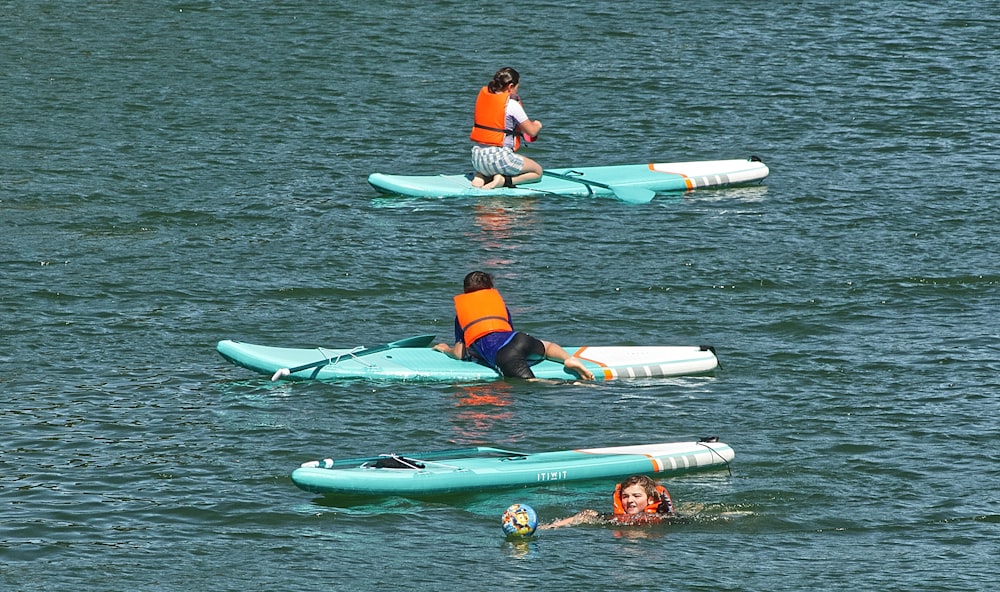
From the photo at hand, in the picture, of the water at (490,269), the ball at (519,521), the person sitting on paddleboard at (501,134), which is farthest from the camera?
the person sitting on paddleboard at (501,134)

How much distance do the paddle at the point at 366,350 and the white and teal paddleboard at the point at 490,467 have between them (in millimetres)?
2298

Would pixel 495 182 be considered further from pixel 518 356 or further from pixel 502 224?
pixel 518 356

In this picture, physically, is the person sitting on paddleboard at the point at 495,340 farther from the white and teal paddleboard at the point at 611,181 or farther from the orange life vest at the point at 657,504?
the white and teal paddleboard at the point at 611,181

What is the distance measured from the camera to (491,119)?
66.2ft

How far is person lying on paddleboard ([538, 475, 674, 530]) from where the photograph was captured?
11.7 metres

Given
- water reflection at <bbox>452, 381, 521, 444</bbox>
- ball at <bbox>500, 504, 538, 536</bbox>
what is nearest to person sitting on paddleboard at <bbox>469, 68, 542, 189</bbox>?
water reflection at <bbox>452, 381, 521, 444</bbox>

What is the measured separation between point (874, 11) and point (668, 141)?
9239 millimetres

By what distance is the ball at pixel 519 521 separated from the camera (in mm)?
11297

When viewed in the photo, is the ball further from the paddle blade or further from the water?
the paddle blade

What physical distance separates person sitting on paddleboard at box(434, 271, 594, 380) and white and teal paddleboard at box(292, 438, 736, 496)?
6.06 feet

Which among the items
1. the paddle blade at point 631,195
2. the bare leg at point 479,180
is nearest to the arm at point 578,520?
the paddle blade at point 631,195

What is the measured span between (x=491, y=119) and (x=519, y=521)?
969cm

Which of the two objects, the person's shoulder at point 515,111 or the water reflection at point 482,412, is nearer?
the water reflection at point 482,412

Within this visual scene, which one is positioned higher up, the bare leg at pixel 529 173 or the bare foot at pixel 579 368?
the bare leg at pixel 529 173
